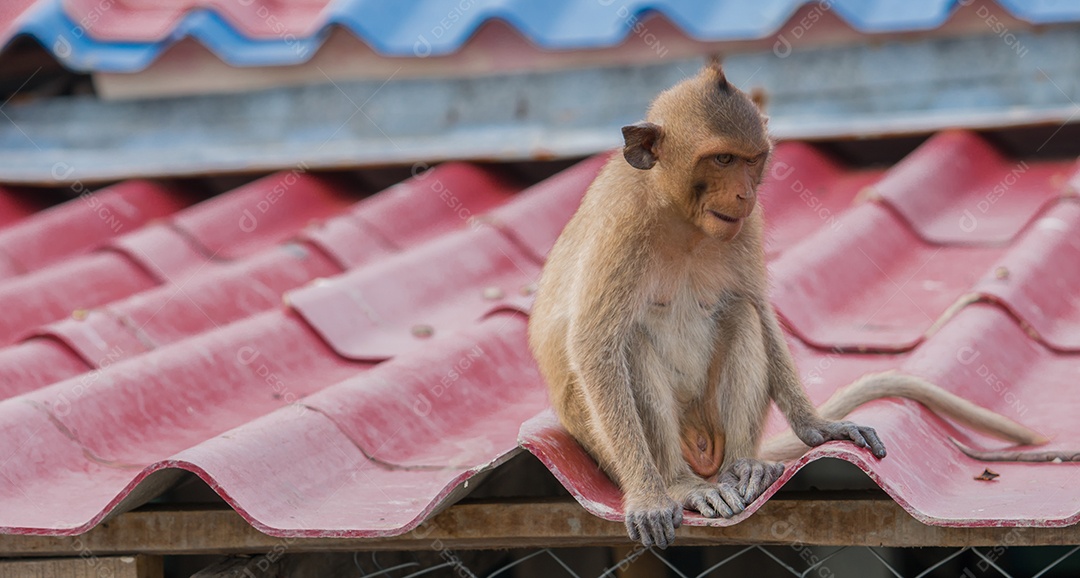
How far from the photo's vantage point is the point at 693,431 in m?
3.02

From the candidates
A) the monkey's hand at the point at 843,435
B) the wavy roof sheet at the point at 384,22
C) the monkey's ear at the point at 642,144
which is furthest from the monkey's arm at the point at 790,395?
the wavy roof sheet at the point at 384,22

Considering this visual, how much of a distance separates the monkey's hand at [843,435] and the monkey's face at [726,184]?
44 cm

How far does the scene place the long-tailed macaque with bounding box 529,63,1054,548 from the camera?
8.96 feet

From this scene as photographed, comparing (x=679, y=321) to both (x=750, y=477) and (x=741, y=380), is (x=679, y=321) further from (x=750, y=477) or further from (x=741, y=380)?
(x=750, y=477)

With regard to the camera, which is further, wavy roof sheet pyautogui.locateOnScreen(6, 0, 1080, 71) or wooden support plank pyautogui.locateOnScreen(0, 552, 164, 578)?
wavy roof sheet pyautogui.locateOnScreen(6, 0, 1080, 71)

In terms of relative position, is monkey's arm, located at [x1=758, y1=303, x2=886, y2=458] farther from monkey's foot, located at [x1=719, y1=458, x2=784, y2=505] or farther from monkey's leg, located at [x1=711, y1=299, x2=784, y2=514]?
monkey's foot, located at [x1=719, y1=458, x2=784, y2=505]

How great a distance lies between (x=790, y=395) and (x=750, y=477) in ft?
1.51

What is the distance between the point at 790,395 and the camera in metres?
2.95

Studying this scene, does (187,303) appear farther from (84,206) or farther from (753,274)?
(753,274)

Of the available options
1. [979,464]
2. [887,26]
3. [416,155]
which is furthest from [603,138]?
[979,464]

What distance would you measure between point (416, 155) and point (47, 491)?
2.55 m

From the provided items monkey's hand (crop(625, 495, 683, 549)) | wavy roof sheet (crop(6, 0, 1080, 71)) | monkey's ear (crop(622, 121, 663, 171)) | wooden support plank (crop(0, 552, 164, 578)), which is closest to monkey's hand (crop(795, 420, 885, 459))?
monkey's hand (crop(625, 495, 683, 549))

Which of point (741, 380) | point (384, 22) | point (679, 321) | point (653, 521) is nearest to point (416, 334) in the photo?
point (679, 321)

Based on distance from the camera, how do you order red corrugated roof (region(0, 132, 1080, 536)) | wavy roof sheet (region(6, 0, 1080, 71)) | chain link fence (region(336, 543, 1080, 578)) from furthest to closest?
wavy roof sheet (region(6, 0, 1080, 71)), chain link fence (region(336, 543, 1080, 578)), red corrugated roof (region(0, 132, 1080, 536))
